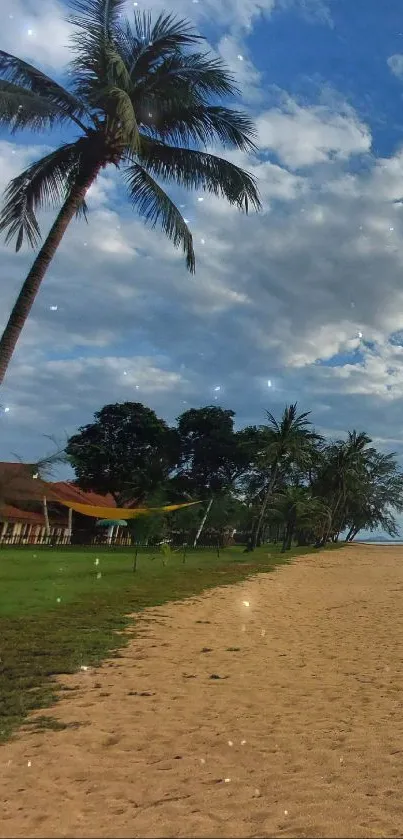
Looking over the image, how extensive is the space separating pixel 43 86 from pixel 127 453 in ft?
124

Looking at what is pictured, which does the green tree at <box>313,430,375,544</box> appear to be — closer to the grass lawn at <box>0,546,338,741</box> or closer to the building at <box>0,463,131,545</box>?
the building at <box>0,463,131,545</box>

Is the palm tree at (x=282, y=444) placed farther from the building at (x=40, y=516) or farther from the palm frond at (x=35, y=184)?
the palm frond at (x=35, y=184)

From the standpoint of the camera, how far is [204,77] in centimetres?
1200

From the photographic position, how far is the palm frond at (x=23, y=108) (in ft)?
33.0

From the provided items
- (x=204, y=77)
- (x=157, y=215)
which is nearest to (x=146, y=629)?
(x=157, y=215)

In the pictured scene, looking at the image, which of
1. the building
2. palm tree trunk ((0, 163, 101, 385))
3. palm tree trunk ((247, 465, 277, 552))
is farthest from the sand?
palm tree trunk ((247, 465, 277, 552))

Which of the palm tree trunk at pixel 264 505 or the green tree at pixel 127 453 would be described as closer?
the palm tree trunk at pixel 264 505

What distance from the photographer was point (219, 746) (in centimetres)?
498

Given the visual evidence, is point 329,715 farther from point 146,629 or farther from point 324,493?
point 324,493

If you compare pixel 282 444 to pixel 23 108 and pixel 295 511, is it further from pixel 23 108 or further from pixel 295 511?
pixel 23 108

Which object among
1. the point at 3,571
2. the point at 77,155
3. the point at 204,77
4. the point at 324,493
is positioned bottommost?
the point at 3,571

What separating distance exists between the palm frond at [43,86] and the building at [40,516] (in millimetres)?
7154

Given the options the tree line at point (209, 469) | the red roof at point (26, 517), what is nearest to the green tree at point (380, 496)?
the tree line at point (209, 469)

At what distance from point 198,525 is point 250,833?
116 ft
